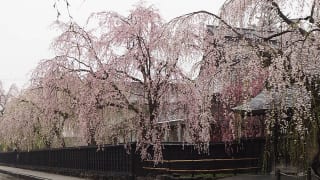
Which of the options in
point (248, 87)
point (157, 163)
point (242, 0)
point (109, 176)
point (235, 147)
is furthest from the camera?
point (109, 176)

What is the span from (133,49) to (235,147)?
6119 mm

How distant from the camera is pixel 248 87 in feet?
37.3

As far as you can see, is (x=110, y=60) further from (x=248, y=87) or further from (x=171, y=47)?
(x=248, y=87)

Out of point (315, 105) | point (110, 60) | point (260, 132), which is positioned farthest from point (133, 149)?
point (315, 105)

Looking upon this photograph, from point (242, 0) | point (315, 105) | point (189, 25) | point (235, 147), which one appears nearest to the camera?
point (315, 105)

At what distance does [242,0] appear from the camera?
Result: 12578 mm

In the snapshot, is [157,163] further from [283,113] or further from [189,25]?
[283,113]

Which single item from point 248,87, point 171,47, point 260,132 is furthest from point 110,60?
point 248,87

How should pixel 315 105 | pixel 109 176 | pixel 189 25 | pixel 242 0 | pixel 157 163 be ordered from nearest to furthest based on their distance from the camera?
pixel 315 105
pixel 242 0
pixel 189 25
pixel 157 163
pixel 109 176

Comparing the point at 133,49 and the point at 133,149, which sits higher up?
the point at 133,49

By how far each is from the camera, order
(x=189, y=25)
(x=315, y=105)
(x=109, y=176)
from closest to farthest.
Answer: (x=315, y=105) → (x=189, y=25) → (x=109, y=176)

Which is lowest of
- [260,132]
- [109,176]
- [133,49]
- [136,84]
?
[109,176]

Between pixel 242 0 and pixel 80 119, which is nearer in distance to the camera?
pixel 242 0

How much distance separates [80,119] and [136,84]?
2.75 metres
